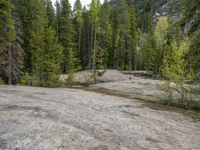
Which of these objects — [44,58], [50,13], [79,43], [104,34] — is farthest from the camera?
[104,34]

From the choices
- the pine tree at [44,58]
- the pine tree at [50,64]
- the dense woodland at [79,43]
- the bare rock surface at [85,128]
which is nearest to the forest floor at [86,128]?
the bare rock surface at [85,128]

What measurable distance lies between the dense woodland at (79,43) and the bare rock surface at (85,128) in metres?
7.04

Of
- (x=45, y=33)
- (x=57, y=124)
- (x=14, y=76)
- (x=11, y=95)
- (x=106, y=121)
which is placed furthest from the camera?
(x=45, y=33)

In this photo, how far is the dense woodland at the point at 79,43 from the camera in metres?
23.3

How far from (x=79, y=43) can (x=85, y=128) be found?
160 feet

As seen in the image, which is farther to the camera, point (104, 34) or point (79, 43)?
point (104, 34)

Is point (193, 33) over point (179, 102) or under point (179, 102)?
over

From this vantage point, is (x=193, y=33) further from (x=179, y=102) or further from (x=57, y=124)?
(x=57, y=124)

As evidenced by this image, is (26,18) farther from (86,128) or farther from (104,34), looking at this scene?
(86,128)

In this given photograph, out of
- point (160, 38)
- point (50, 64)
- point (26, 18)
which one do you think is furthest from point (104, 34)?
point (50, 64)

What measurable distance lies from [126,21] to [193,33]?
144 ft

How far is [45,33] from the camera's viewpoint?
39.0m

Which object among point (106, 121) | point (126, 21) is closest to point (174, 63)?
point (106, 121)

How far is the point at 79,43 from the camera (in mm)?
60375
